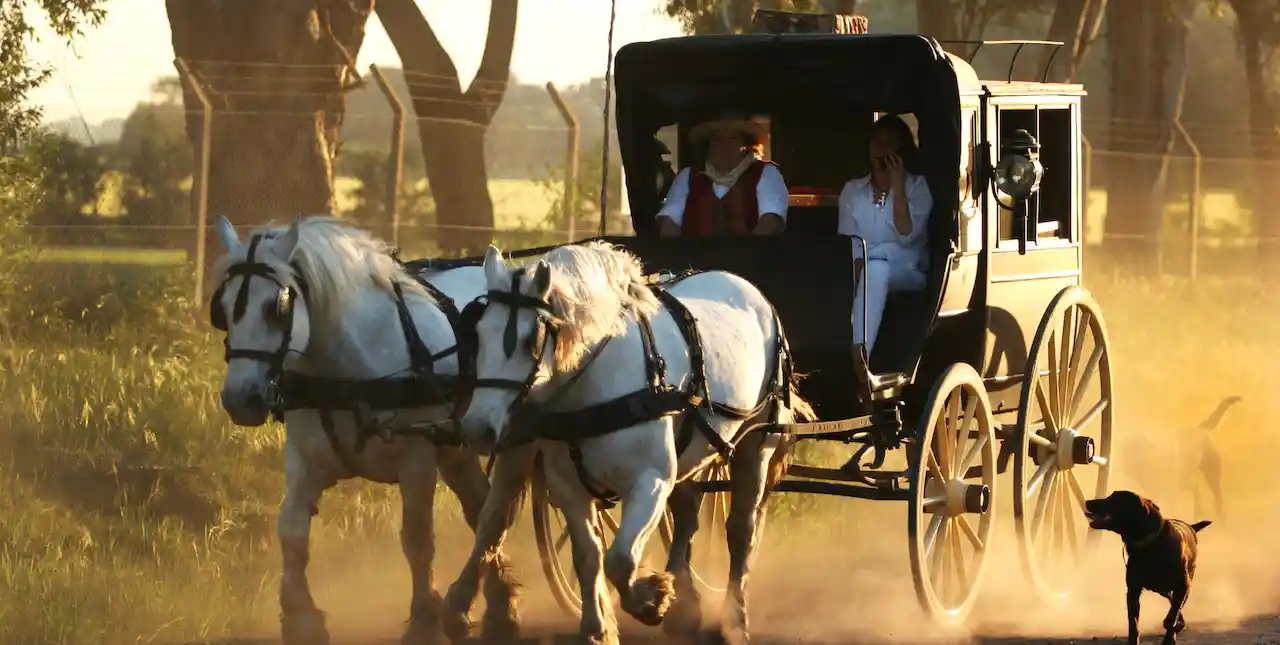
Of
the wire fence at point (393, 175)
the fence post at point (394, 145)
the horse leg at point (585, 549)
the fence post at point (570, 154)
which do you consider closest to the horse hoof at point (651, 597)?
the horse leg at point (585, 549)

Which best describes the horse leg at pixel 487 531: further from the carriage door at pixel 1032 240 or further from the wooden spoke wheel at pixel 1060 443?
the wooden spoke wheel at pixel 1060 443

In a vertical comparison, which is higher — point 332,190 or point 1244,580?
point 332,190

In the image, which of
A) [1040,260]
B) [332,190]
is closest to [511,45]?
[332,190]

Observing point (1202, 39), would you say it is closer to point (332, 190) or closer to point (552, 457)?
point (332, 190)

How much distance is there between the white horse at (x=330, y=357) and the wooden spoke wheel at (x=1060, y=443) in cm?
302

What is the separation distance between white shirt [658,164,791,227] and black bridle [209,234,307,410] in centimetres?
250

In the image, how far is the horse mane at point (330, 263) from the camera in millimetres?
7547

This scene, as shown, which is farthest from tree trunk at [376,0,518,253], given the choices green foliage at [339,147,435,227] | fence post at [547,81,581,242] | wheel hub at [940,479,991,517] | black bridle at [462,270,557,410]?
black bridle at [462,270,557,410]

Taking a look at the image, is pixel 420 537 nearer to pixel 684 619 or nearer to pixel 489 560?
pixel 489 560

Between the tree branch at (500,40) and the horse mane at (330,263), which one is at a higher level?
the tree branch at (500,40)

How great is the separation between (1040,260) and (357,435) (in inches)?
148

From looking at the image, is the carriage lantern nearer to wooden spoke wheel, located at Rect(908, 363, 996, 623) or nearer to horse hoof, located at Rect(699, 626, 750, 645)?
wooden spoke wheel, located at Rect(908, 363, 996, 623)

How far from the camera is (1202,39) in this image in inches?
2918

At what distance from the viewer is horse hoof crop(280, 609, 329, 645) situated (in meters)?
7.60
